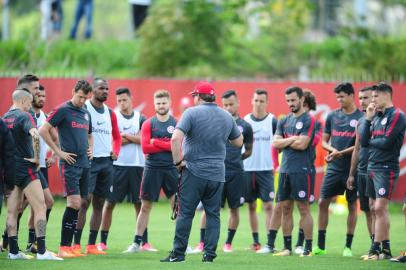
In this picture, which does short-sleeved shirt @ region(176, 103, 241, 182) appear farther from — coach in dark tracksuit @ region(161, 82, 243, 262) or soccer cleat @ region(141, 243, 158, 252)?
soccer cleat @ region(141, 243, 158, 252)

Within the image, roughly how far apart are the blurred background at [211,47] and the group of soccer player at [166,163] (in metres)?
8.23

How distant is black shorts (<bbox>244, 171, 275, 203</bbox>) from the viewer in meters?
15.4

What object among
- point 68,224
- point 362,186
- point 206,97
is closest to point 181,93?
point 362,186

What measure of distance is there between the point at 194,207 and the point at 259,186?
3.78 metres

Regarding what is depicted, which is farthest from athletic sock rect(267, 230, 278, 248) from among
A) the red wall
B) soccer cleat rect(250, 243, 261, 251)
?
the red wall

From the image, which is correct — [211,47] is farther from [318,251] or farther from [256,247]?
[318,251]

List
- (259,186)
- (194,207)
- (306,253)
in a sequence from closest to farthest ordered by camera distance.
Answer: (194,207) → (306,253) → (259,186)

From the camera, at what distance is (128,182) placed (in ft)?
49.4

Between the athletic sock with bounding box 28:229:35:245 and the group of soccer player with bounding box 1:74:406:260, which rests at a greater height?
the group of soccer player with bounding box 1:74:406:260

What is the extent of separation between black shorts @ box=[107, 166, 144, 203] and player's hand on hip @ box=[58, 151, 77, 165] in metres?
2.18

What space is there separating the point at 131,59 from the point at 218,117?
18.1 metres

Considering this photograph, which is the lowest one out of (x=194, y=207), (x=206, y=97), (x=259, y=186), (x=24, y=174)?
(x=194, y=207)

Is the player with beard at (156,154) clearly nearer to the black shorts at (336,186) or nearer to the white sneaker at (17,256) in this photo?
the white sneaker at (17,256)

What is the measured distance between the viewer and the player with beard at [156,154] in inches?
554
